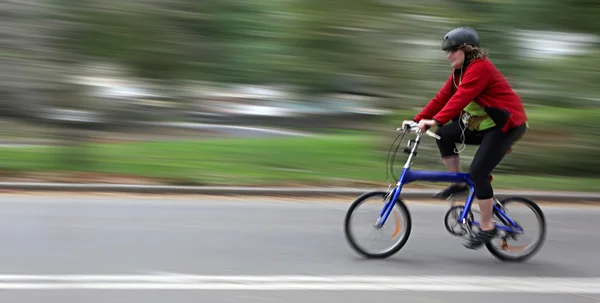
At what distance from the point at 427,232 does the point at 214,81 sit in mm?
7857

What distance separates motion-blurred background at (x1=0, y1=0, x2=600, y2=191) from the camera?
1130 centimetres

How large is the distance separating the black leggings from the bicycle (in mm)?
87

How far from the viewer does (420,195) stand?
372 inches

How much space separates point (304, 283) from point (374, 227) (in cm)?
93

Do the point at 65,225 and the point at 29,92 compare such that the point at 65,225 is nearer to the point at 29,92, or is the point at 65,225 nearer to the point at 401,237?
the point at 401,237

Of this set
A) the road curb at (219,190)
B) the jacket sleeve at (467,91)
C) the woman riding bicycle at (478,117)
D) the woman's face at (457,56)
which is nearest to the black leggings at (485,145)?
the woman riding bicycle at (478,117)

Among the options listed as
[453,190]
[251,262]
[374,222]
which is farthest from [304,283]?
[453,190]

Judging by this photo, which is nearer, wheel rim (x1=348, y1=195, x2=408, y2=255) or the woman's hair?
the woman's hair

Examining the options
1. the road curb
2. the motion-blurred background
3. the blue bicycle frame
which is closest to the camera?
the blue bicycle frame

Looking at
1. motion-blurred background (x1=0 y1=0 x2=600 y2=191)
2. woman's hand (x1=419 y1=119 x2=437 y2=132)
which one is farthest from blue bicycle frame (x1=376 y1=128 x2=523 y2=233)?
motion-blurred background (x1=0 y1=0 x2=600 y2=191)

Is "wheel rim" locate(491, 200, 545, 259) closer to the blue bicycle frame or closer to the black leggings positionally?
the blue bicycle frame

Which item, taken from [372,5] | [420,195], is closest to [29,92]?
[372,5]

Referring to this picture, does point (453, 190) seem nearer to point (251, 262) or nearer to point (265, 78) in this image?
point (251, 262)

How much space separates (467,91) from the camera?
17.8ft
